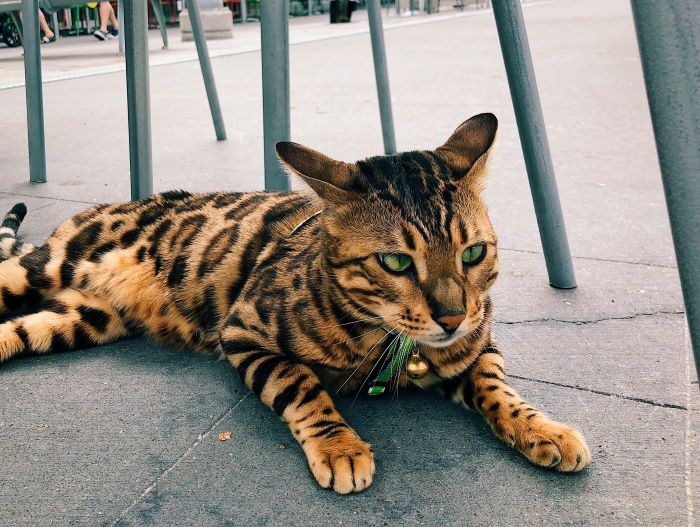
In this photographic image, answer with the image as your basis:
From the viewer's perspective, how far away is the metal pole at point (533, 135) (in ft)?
8.02

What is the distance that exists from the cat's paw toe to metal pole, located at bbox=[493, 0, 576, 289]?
4.16 feet

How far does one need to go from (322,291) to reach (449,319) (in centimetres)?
38

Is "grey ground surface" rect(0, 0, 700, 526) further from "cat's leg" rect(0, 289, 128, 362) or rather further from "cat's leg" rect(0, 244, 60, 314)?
"cat's leg" rect(0, 244, 60, 314)

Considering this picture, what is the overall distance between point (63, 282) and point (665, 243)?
7.81 ft

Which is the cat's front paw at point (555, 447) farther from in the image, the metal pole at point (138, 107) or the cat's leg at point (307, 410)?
the metal pole at point (138, 107)

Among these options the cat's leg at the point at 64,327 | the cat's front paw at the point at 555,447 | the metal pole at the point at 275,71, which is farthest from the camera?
the metal pole at the point at 275,71

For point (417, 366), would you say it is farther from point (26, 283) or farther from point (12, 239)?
point (12, 239)

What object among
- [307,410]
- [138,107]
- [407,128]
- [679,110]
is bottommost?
[307,410]

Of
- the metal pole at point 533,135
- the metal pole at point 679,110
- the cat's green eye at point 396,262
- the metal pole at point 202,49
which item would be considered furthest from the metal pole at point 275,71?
the metal pole at point 202,49

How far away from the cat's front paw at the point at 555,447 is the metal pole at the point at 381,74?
2734 mm

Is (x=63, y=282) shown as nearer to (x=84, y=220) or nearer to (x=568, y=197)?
(x=84, y=220)

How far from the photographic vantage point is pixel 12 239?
2.79 meters

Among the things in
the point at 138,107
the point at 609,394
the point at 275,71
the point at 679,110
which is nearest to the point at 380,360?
the point at 609,394

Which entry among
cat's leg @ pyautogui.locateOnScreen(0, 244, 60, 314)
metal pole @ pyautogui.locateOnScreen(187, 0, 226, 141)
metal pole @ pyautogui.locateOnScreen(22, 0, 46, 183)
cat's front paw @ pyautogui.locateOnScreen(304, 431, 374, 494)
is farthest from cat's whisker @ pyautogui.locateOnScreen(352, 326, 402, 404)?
Result: metal pole @ pyautogui.locateOnScreen(187, 0, 226, 141)
